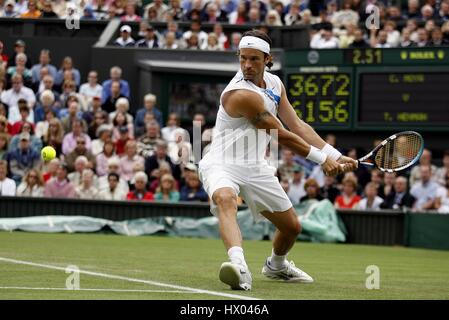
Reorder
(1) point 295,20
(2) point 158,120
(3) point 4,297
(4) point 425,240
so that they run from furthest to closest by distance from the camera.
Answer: (1) point 295,20
(2) point 158,120
(4) point 425,240
(3) point 4,297

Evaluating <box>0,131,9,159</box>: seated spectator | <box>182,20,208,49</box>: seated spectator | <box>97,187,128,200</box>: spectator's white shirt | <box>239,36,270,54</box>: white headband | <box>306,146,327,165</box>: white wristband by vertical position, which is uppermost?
<box>182,20,208,49</box>: seated spectator

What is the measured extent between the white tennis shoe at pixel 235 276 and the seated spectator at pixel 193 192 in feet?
33.7

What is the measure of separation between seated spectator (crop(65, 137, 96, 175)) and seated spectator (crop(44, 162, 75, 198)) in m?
0.67

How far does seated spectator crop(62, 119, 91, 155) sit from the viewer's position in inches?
786

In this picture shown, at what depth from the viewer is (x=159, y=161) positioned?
65.1ft

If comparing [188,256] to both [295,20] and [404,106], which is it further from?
[295,20]

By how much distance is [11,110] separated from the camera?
21.0 meters

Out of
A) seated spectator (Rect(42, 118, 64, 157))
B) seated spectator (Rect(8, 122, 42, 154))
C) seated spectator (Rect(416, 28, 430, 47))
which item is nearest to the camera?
seated spectator (Rect(8, 122, 42, 154))

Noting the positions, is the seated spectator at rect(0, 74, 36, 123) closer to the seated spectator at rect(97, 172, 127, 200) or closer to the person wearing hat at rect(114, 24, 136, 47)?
the person wearing hat at rect(114, 24, 136, 47)

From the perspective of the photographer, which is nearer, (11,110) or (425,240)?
(425,240)

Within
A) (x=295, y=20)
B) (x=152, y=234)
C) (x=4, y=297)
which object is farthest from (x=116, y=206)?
(x=4, y=297)

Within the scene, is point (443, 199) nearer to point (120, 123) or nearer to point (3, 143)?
point (120, 123)

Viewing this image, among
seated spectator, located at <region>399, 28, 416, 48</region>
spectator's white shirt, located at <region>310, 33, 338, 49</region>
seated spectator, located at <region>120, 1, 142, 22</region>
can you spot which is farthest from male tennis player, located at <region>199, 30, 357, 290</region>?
seated spectator, located at <region>120, 1, 142, 22</region>

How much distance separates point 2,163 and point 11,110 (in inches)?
113
